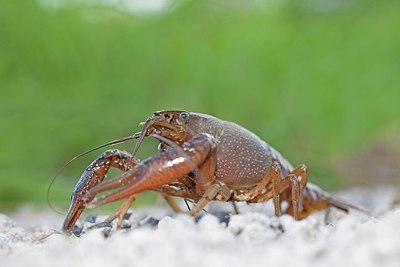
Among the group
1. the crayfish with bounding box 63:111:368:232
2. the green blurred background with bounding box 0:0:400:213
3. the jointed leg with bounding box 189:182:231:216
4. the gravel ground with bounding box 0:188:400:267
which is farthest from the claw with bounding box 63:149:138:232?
the green blurred background with bounding box 0:0:400:213

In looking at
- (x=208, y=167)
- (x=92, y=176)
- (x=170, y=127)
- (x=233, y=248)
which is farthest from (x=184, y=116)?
(x=233, y=248)

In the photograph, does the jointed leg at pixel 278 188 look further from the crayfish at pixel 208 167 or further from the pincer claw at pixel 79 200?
the pincer claw at pixel 79 200

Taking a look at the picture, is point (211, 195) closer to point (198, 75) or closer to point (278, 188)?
point (278, 188)

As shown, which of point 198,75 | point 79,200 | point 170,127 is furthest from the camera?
point 198,75

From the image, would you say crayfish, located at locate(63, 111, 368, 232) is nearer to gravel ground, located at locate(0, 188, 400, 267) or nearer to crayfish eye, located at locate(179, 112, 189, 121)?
crayfish eye, located at locate(179, 112, 189, 121)

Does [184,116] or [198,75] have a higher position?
[184,116]

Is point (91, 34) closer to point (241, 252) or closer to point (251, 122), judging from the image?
point (251, 122)

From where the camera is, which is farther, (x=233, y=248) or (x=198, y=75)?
(x=198, y=75)

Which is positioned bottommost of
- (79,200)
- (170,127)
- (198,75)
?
(198,75)

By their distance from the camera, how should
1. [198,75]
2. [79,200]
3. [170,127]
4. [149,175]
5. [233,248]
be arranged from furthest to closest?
[198,75], [170,127], [79,200], [149,175], [233,248]
